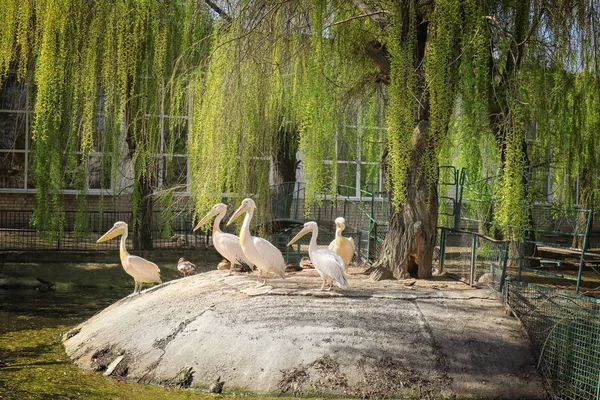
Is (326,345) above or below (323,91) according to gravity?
below

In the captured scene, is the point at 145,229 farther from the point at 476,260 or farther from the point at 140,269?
the point at 476,260

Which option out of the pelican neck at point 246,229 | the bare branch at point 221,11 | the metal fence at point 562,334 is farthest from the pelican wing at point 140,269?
the metal fence at point 562,334

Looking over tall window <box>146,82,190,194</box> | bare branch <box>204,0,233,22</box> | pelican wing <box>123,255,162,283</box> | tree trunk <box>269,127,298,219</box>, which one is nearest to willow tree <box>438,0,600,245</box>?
bare branch <box>204,0,233,22</box>

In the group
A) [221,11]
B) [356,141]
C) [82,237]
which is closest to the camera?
[221,11]

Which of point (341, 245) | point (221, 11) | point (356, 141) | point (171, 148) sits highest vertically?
point (221, 11)

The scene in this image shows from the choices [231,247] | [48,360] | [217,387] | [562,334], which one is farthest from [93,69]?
[562,334]

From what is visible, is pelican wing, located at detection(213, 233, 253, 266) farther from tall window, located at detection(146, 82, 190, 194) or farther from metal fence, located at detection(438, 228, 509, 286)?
metal fence, located at detection(438, 228, 509, 286)

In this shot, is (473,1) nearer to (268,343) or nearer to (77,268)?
(268,343)

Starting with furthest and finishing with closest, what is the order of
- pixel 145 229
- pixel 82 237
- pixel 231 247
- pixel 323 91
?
pixel 145 229 < pixel 82 237 < pixel 231 247 < pixel 323 91

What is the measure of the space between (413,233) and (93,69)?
509 cm

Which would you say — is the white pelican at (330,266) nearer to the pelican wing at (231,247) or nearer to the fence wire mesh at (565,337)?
the pelican wing at (231,247)

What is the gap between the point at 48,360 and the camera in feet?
32.4

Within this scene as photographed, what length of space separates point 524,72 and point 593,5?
4.02ft

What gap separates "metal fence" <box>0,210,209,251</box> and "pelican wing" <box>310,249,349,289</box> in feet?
27.3
